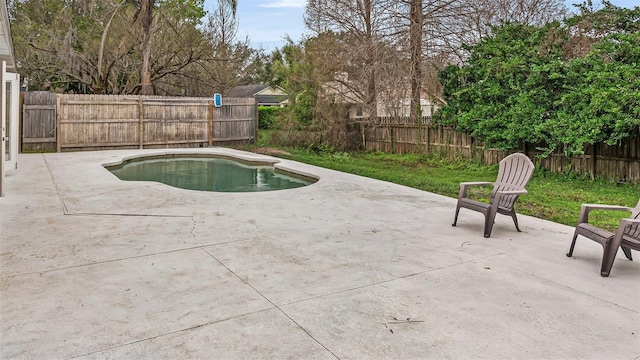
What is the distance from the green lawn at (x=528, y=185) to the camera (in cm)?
603

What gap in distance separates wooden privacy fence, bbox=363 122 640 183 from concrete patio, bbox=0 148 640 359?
419 centimetres

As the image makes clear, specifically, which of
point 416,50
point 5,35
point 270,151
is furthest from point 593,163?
point 5,35

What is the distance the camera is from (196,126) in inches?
609

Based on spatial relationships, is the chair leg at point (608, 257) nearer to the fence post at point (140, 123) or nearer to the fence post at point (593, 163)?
the fence post at point (593, 163)

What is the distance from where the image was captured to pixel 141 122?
14.3 m

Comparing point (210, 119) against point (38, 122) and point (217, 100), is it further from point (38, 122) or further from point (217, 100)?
point (38, 122)

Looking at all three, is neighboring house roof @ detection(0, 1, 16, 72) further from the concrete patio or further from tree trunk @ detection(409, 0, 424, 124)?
tree trunk @ detection(409, 0, 424, 124)

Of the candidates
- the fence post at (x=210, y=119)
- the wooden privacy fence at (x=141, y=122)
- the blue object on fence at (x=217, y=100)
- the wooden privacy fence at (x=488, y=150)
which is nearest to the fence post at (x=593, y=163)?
the wooden privacy fence at (x=488, y=150)

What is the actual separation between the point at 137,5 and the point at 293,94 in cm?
660

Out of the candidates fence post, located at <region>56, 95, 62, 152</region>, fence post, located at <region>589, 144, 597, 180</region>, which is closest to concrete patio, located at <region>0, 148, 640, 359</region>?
fence post, located at <region>589, 144, 597, 180</region>

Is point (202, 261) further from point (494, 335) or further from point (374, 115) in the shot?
point (374, 115)

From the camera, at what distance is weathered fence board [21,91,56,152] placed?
500 inches

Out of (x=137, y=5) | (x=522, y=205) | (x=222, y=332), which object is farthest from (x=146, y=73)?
(x=222, y=332)

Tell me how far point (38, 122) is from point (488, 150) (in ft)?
40.4
